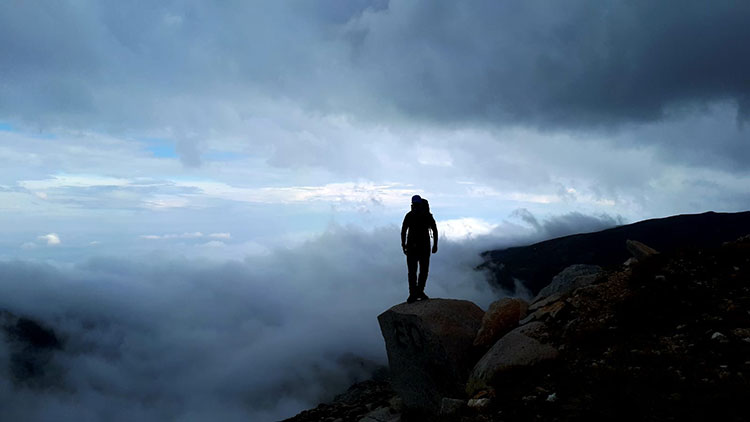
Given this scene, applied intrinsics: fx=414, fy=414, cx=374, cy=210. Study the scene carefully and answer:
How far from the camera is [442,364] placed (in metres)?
12.8

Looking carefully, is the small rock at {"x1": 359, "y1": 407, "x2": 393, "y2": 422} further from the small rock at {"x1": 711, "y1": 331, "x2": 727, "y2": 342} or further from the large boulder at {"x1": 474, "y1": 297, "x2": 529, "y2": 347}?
the small rock at {"x1": 711, "y1": 331, "x2": 727, "y2": 342}

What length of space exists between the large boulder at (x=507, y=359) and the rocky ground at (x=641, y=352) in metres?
0.05

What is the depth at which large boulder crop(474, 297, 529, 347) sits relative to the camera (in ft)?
43.2

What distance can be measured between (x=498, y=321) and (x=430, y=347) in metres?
2.53

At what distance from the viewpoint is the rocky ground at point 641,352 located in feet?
23.4

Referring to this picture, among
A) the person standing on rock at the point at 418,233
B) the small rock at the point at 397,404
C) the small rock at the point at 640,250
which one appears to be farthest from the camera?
the small rock at the point at 640,250

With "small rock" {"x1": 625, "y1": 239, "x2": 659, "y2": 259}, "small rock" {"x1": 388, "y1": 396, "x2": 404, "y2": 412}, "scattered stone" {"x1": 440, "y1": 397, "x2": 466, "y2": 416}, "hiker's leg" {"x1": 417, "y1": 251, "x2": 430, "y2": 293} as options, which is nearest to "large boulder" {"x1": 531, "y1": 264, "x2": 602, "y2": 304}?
"small rock" {"x1": 625, "y1": 239, "x2": 659, "y2": 259}

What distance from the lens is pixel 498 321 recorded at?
13727mm

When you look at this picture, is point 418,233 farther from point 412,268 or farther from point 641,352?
point 641,352

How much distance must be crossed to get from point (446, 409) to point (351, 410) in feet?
40.3

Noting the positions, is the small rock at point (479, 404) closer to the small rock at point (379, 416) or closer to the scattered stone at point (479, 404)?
the scattered stone at point (479, 404)

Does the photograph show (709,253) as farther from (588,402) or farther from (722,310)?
(588,402)

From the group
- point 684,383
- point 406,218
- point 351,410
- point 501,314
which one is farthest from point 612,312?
point 351,410

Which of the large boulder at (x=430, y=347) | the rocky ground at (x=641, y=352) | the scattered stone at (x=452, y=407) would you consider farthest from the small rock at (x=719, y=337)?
the large boulder at (x=430, y=347)
